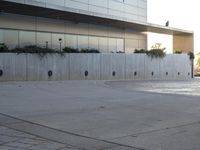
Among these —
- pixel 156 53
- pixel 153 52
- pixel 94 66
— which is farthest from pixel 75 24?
pixel 156 53

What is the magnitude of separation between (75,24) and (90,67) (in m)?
5.88

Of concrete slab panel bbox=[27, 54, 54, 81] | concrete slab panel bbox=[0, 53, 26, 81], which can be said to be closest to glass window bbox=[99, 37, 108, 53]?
concrete slab panel bbox=[27, 54, 54, 81]

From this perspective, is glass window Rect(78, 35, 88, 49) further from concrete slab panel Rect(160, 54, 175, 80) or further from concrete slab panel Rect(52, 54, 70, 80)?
concrete slab panel Rect(160, 54, 175, 80)

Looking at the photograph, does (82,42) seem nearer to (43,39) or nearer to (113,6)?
(43,39)

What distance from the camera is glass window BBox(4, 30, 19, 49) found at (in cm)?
2748

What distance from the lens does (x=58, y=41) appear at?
3141 cm

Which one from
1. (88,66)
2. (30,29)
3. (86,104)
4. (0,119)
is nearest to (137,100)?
(86,104)

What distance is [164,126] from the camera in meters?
10.2

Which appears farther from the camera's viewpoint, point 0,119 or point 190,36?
point 190,36

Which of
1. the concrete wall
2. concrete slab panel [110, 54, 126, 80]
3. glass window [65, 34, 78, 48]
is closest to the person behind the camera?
concrete slab panel [110, 54, 126, 80]

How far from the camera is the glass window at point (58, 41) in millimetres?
31094

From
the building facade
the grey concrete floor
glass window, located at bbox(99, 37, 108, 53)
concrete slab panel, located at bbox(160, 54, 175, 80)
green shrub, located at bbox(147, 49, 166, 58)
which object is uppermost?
the building facade

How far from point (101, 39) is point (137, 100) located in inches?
825

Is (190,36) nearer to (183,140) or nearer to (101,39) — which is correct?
(101,39)
